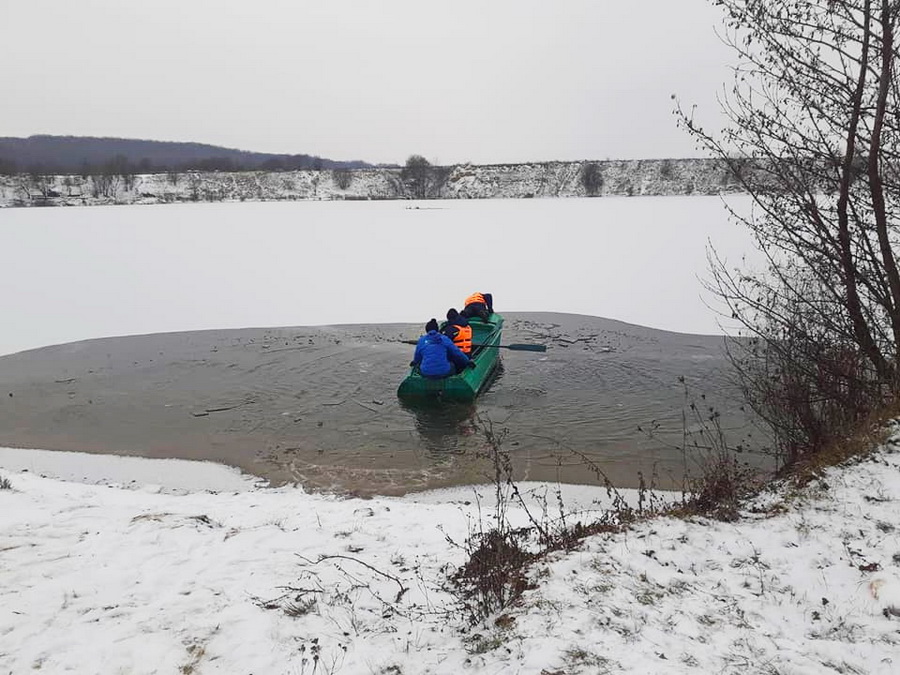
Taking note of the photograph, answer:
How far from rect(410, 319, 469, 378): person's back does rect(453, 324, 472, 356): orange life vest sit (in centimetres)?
44

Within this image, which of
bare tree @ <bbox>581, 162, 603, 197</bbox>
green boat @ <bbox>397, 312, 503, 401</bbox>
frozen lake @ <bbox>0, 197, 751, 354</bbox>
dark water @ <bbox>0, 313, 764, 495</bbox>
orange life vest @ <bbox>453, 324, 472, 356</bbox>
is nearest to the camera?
dark water @ <bbox>0, 313, 764, 495</bbox>

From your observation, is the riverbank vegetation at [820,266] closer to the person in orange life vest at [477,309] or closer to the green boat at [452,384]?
the green boat at [452,384]

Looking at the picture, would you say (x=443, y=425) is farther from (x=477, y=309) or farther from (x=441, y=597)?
(x=441, y=597)

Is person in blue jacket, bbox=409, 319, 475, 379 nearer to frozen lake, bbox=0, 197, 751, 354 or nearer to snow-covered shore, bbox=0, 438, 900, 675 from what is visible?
frozen lake, bbox=0, 197, 751, 354

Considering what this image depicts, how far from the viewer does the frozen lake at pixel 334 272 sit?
14.1 meters

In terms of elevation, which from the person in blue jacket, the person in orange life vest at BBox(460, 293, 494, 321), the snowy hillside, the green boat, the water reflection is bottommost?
the water reflection

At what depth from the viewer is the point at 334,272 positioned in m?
18.7

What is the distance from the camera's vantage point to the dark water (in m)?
6.96

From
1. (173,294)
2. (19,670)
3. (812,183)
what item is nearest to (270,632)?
(19,670)

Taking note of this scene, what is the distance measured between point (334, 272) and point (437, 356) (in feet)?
35.6

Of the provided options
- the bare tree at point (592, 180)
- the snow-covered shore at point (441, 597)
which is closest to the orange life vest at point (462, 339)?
the snow-covered shore at point (441, 597)

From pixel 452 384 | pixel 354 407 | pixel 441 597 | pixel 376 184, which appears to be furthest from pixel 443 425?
pixel 376 184

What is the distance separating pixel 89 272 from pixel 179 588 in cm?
1779

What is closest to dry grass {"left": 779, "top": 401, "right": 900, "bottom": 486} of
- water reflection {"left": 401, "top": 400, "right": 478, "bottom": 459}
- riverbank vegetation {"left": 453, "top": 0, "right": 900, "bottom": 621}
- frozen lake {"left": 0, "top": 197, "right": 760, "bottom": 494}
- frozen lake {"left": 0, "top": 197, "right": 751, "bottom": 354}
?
riverbank vegetation {"left": 453, "top": 0, "right": 900, "bottom": 621}
